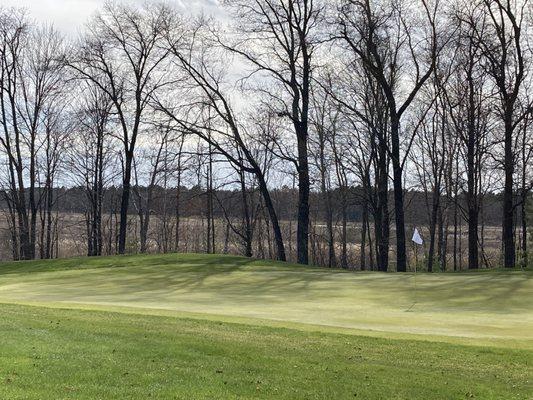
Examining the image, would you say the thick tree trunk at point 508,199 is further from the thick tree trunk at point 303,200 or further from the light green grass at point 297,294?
the thick tree trunk at point 303,200

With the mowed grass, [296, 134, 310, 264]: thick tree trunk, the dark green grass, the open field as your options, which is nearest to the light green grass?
the mowed grass

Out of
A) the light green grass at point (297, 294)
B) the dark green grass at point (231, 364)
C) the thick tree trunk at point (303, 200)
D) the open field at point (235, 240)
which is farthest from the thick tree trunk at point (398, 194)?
the open field at point (235, 240)

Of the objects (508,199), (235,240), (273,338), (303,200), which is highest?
(303,200)

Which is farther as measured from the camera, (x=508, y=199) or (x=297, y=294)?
(x=508, y=199)

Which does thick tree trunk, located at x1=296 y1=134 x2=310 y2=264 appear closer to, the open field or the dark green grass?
the open field

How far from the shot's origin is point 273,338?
38.0 ft

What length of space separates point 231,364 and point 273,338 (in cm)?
267

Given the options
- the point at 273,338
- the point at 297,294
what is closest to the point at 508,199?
the point at 297,294

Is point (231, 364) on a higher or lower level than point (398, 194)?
lower

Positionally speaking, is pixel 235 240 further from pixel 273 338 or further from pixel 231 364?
pixel 231 364

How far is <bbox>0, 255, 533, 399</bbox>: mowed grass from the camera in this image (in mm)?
7805

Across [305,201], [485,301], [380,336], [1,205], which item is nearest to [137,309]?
[380,336]

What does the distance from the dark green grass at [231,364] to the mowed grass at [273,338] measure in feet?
0.08

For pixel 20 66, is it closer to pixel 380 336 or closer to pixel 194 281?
pixel 194 281
